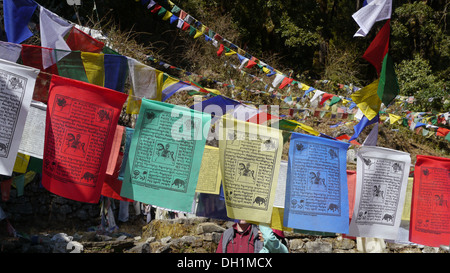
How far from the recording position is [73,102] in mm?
4391

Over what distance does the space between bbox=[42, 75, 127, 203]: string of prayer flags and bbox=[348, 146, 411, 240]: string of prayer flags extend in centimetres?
270

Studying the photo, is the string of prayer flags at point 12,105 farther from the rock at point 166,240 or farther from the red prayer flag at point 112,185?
→ the rock at point 166,240

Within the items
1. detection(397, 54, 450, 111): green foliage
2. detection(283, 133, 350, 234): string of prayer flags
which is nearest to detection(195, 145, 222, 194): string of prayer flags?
detection(283, 133, 350, 234): string of prayer flags

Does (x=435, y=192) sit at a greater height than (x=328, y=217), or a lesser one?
greater

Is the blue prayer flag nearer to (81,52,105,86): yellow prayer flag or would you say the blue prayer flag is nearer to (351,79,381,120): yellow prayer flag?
(81,52,105,86): yellow prayer flag

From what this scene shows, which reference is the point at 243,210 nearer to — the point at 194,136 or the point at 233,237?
the point at 233,237

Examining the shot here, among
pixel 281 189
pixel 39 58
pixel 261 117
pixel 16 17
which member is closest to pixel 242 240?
pixel 281 189

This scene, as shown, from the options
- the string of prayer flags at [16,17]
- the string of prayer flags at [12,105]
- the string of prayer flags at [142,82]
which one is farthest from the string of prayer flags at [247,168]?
the string of prayer flags at [16,17]

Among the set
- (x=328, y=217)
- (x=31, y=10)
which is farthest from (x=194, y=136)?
(x=31, y=10)

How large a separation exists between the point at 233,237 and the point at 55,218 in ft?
27.9

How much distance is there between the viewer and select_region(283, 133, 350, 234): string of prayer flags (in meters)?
4.73

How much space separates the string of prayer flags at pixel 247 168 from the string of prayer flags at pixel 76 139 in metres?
1.14

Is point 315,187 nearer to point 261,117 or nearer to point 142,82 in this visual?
point 261,117

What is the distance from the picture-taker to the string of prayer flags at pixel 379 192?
505 centimetres
